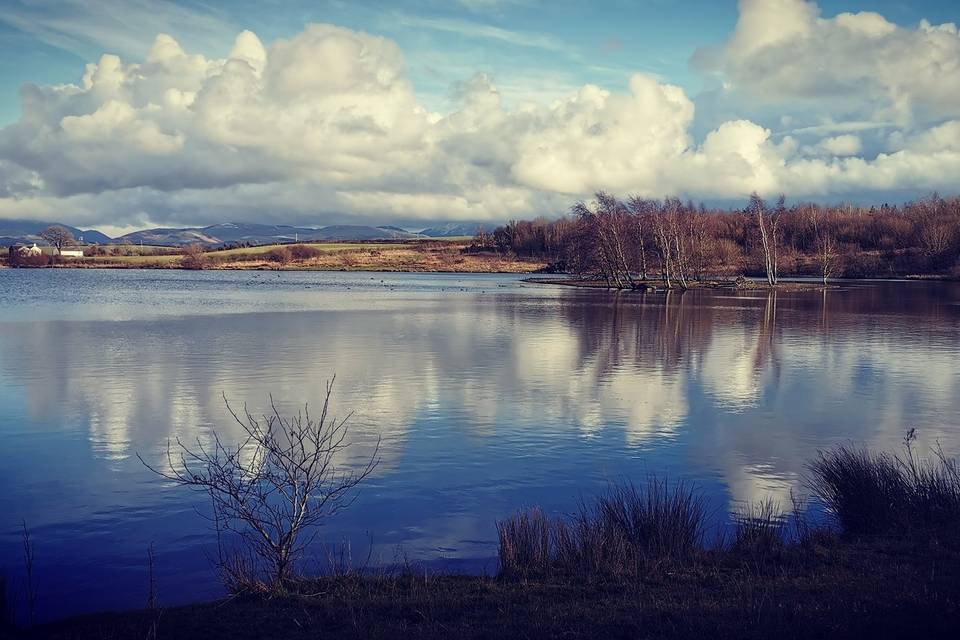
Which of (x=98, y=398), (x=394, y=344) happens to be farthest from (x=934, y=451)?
(x=394, y=344)

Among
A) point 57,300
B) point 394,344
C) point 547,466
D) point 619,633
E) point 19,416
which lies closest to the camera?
point 619,633

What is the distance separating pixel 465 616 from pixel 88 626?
361cm

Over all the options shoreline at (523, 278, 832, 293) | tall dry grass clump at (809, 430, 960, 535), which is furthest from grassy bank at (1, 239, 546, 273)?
tall dry grass clump at (809, 430, 960, 535)

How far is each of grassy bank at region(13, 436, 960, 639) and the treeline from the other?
70.3 meters

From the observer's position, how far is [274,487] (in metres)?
13.1

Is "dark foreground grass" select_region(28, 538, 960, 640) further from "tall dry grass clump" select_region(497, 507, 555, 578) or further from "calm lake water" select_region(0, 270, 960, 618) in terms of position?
"calm lake water" select_region(0, 270, 960, 618)

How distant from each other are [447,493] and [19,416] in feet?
36.4

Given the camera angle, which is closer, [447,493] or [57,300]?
[447,493]

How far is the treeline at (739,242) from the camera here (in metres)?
85.3

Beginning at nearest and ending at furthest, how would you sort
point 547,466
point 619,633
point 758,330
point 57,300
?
point 619,633 → point 547,466 → point 758,330 → point 57,300

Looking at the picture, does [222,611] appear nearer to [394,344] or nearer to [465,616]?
[465,616]

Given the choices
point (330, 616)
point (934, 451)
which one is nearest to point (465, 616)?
point (330, 616)

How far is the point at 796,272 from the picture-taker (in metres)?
131

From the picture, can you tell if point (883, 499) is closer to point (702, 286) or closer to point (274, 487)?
point (274, 487)
